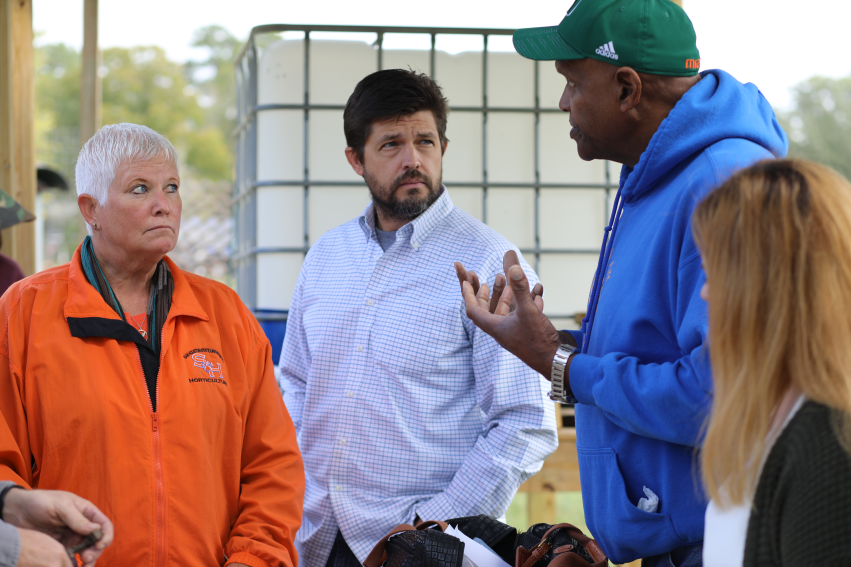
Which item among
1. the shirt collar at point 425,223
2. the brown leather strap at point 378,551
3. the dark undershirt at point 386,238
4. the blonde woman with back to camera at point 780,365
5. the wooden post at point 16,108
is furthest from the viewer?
the wooden post at point 16,108

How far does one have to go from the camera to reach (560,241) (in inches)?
137

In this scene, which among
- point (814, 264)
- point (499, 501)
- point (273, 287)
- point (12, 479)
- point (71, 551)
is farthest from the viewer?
point (273, 287)

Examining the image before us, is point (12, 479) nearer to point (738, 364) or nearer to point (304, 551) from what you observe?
point (304, 551)

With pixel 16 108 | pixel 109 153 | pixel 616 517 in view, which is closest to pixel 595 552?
pixel 616 517

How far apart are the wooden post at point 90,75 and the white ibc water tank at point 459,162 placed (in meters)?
0.74

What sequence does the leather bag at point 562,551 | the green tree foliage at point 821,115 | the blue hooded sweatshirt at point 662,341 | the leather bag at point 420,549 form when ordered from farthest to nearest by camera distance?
the green tree foliage at point 821,115 → the leather bag at point 420,549 → the leather bag at point 562,551 → the blue hooded sweatshirt at point 662,341

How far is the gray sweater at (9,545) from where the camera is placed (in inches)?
52.5

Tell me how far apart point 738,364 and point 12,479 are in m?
1.36

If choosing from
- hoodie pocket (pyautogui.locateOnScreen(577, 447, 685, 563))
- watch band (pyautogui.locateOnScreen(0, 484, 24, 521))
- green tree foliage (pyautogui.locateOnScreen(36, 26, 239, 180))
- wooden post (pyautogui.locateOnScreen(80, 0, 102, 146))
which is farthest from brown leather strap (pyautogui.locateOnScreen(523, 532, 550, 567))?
green tree foliage (pyautogui.locateOnScreen(36, 26, 239, 180))

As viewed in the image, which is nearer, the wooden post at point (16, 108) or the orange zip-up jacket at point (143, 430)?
the orange zip-up jacket at point (143, 430)

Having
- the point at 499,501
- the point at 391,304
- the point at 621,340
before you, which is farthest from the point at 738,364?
the point at 391,304

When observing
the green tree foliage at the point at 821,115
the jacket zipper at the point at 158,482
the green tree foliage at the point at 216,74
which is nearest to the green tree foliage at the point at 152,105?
the green tree foliage at the point at 216,74

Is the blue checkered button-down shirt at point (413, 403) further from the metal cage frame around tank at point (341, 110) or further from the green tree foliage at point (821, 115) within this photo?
the green tree foliage at point (821, 115)

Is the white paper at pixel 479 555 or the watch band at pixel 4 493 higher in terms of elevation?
the watch band at pixel 4 493
